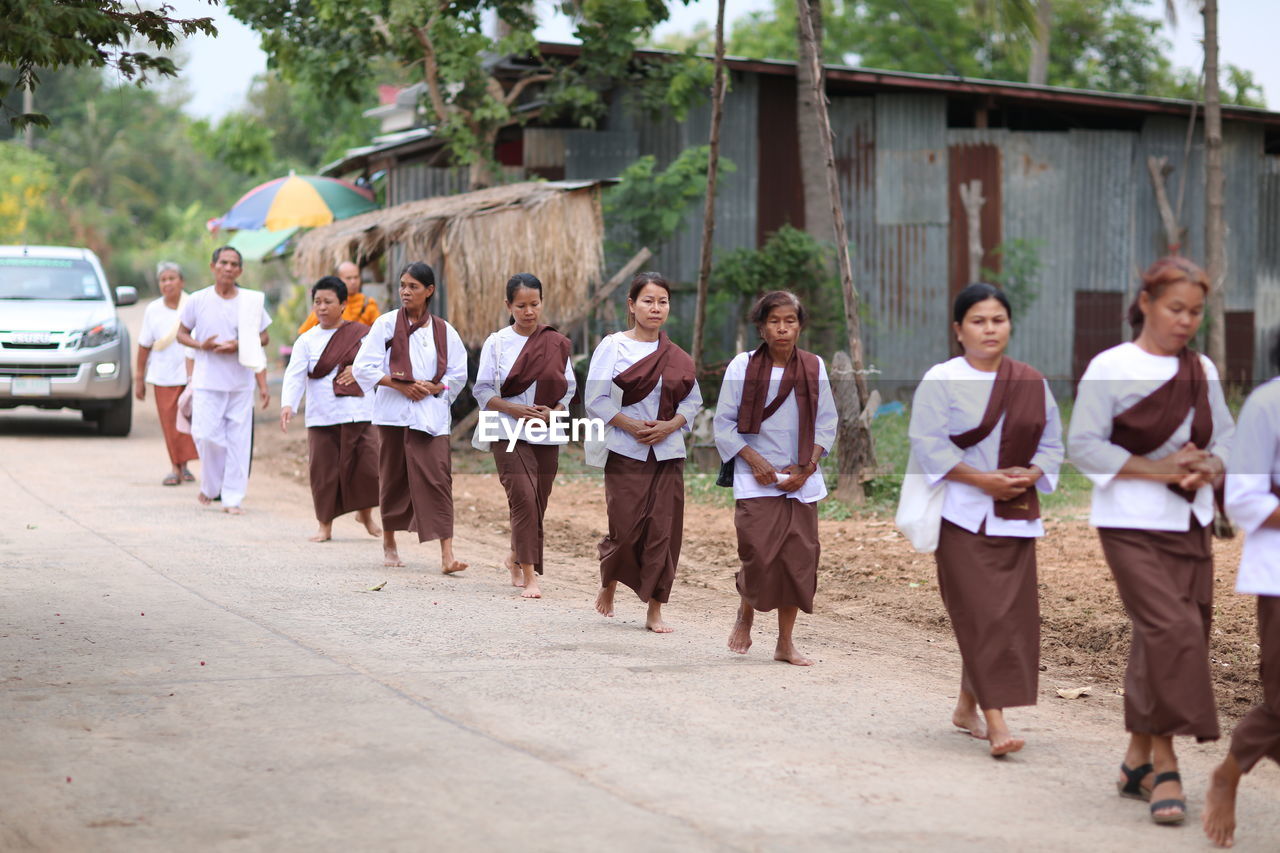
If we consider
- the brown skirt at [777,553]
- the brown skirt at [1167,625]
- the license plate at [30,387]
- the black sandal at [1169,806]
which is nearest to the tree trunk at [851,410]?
the brown skirt at [777,553]

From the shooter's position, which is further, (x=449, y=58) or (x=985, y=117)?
(x=985, y=117)

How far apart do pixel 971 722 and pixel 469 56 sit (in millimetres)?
13064

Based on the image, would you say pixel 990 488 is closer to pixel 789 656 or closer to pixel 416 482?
pixel 789 656

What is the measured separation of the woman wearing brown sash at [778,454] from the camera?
22.0ft

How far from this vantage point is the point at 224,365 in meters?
11.9

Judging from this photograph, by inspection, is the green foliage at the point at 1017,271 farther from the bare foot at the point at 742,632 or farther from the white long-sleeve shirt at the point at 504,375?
the bare foot at the point at 742,632

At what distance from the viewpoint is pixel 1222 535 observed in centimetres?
1088

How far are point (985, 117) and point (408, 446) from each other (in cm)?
1261

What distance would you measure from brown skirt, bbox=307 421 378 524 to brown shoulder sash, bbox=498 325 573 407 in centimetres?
202

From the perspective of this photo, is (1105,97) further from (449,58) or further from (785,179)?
(449,58)

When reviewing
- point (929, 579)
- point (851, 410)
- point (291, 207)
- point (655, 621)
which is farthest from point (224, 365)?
point (291, 207)

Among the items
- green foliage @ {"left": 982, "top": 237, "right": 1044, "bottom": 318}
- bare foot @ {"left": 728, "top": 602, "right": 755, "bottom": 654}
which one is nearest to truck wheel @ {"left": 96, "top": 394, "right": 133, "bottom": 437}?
green foliage @ {"left": 982, "top": 237, "right": 1044, "bottom": 318}

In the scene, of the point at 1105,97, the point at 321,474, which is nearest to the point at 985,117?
the point at 1105,97

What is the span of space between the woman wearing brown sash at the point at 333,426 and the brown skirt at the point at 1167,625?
643 cm
